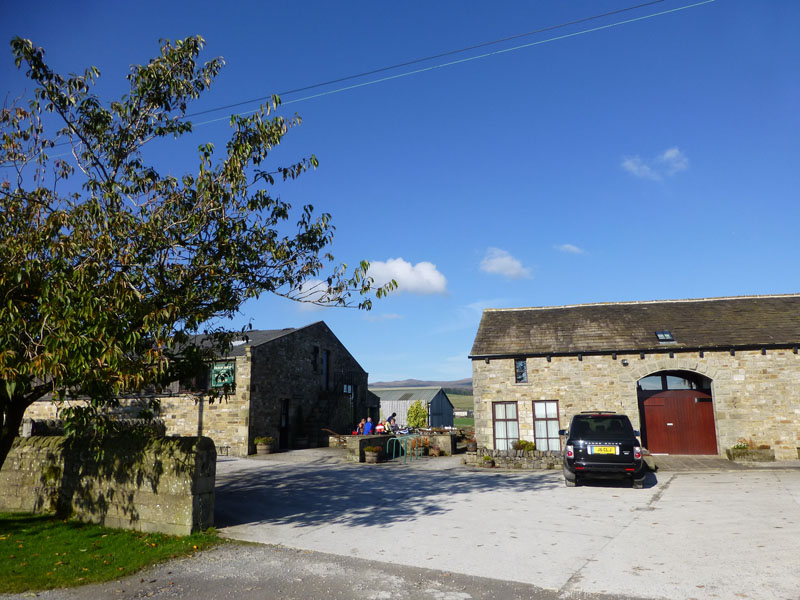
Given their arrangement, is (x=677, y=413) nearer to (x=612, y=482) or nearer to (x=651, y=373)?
(x=651, y=373)

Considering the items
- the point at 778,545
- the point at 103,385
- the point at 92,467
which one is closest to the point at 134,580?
the point at 103,385

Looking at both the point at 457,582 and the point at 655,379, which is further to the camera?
the point at 655,379

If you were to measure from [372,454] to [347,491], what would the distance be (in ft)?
21.7

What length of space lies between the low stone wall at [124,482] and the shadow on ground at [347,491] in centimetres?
109

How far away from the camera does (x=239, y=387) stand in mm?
24078

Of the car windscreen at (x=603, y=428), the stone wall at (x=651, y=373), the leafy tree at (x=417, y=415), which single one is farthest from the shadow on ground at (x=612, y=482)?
the leafy tree at (x=417, y=415)

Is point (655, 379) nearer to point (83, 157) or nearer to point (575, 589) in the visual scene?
point (575, 589)

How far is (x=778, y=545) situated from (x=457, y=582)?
4942mm

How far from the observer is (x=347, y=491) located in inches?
531

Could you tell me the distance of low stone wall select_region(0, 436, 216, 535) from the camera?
8.80 m

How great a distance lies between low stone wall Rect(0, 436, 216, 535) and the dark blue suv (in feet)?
29.2

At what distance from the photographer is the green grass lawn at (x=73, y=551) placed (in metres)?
6.83

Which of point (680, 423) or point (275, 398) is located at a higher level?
point (275, 398)

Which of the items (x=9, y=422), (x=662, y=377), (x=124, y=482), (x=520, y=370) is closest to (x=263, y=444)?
(x=520, y=370)
